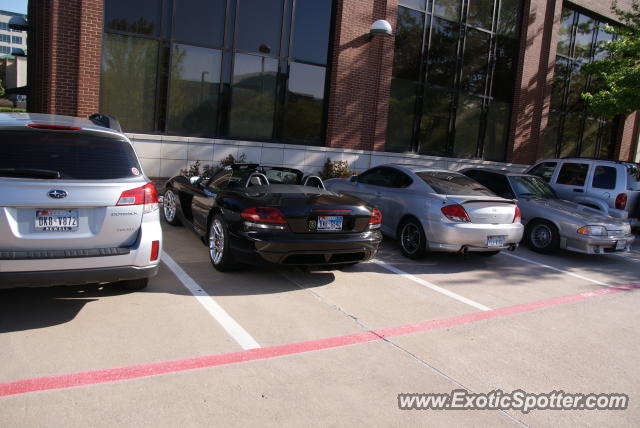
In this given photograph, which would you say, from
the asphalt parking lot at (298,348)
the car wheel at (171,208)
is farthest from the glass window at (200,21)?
the asphalt parking lot at (298,348)

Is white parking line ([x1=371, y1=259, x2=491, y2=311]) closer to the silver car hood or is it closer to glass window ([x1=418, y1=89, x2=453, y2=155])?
the silver car hood

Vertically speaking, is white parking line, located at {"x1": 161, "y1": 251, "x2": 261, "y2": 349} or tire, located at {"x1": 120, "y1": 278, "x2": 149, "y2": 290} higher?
tire, located at {"x1": 120, "y1": 278, "x2": 149, "y2": 290}

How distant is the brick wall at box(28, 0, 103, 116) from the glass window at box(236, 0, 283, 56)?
3445 mm

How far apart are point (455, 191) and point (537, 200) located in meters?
2.69

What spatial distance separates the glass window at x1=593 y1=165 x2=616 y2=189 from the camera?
34.8 feet

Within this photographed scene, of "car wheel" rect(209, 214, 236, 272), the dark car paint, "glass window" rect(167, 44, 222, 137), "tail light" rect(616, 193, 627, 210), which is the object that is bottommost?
"car wheel" rect(209, 214, 236, 272)

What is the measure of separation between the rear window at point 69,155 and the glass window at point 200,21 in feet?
27.8

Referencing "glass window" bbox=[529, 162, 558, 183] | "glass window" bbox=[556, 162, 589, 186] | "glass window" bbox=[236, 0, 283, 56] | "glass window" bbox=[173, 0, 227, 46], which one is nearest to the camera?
"glass window" bbox=[556, 162, 589, 186]

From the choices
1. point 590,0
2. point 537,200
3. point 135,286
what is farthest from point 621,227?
point 590,0

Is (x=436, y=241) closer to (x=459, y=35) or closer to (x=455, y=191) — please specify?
(x=455, y=191)

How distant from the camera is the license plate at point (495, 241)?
7306 millimetres

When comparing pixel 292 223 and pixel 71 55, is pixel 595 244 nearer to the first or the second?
pixel 292 223

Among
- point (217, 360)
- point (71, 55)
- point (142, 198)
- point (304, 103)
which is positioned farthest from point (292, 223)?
point (304, 103)

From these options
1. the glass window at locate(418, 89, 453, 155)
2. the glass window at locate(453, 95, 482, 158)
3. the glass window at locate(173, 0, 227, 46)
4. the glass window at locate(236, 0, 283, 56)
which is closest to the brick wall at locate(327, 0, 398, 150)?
the glass window at locate(236, 0, 283, 56)
